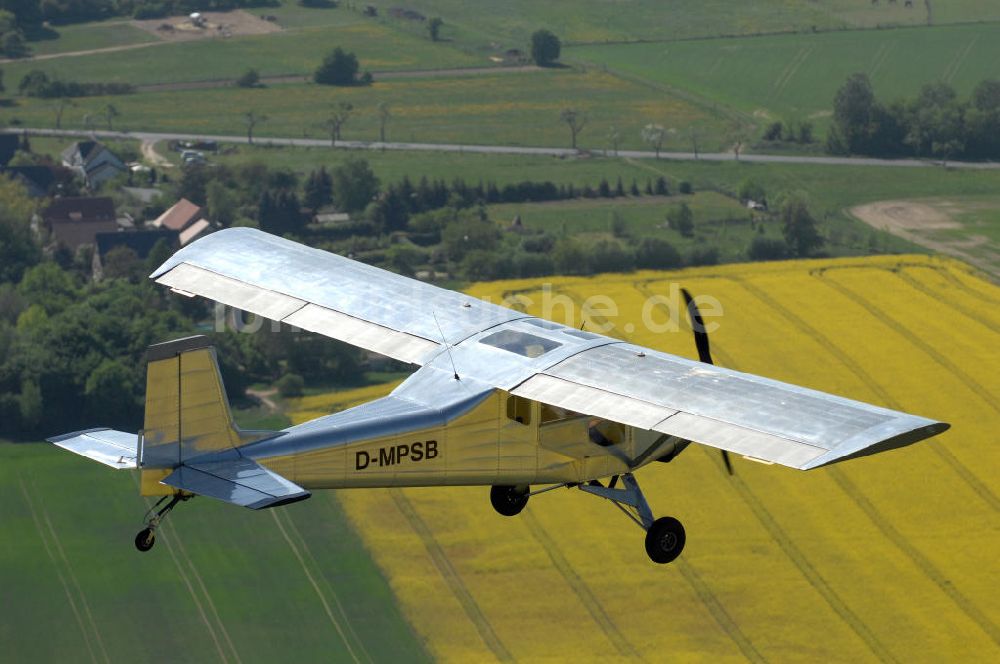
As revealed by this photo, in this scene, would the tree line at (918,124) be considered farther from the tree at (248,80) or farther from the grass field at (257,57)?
the tree at (248,80)

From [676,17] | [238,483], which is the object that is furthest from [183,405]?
[676,17]

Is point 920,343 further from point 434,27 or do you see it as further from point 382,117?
point 434,27

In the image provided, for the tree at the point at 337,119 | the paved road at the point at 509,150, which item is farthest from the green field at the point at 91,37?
the tree at the point at 337,119

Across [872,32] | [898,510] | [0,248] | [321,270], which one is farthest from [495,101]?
[321,270]

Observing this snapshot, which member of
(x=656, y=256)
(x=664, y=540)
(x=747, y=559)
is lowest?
(x=747, y=559)

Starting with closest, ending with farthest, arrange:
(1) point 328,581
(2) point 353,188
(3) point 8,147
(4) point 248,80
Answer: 1. (1) point 328,581
2. (2) point 353,188
3. (3) point 8,147
4. (4) point 248,80

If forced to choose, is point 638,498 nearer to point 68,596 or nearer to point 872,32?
point 68,596

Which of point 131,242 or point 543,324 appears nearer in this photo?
point 543,324
